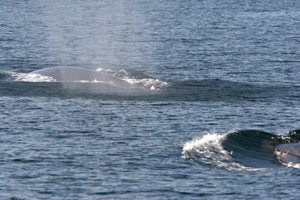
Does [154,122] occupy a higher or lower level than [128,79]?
lower

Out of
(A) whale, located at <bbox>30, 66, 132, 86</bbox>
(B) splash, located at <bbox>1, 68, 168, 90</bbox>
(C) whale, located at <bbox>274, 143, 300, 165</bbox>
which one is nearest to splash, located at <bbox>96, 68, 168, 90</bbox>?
(B) splash, located at <bbox>1, 68, 168, 90</bbox>

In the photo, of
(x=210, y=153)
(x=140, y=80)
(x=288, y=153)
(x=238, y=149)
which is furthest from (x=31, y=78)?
(x=288, y=153)

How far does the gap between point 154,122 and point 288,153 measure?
7.44 meters

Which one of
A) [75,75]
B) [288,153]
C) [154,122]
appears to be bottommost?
[288,153]

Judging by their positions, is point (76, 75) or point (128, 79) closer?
point (76, 75)

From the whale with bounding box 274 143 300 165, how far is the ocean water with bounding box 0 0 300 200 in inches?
13.1

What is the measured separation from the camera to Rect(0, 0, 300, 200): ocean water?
54.3ft

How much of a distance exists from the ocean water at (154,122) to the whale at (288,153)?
333 mm

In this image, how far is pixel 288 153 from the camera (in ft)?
61.5

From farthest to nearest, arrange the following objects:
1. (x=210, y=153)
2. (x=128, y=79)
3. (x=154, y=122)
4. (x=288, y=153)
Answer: (x=128, y=79)
(x=154, y=122)
(x=210, y=153)
(x=288, y=153)

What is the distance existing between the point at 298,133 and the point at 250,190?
7138mm

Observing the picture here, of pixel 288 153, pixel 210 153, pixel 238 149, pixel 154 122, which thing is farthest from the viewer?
pixel 154 122

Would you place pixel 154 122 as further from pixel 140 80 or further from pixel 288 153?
pixel 140 80

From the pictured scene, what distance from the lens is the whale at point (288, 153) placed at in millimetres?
18109
